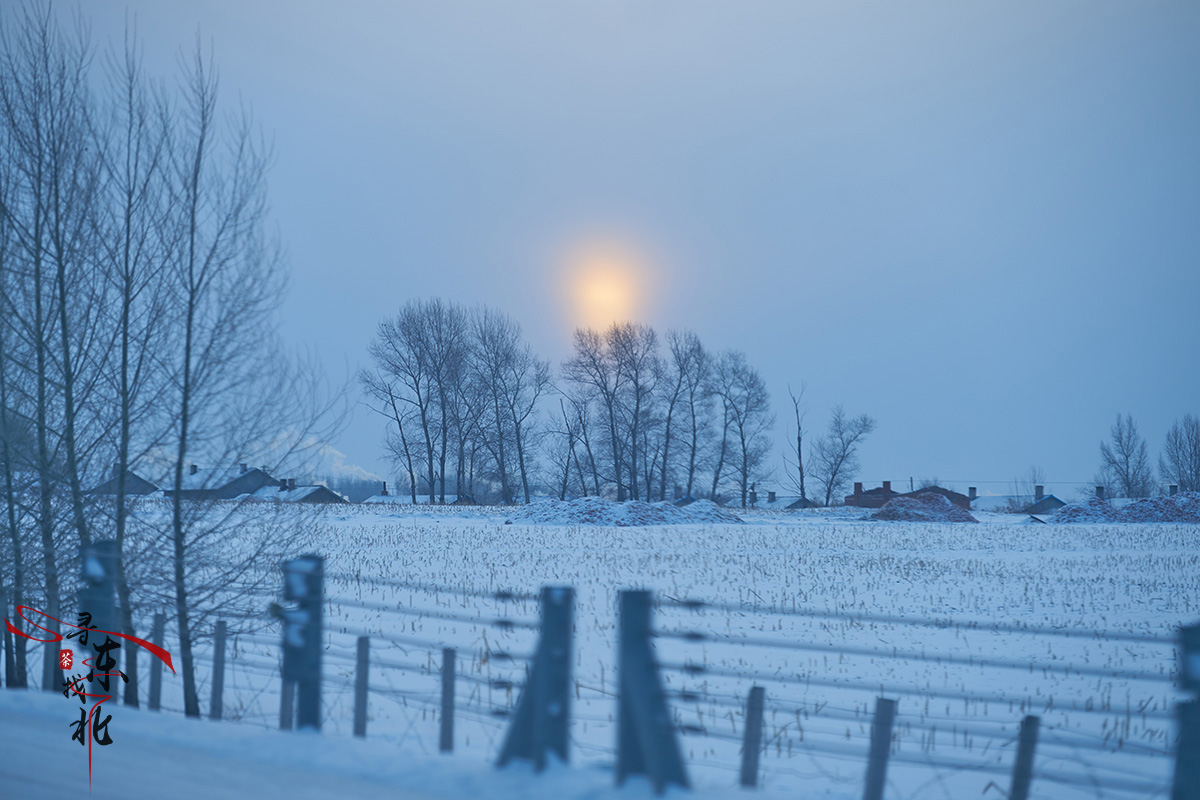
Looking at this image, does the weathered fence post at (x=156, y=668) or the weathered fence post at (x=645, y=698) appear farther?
the weathered fence post at (x=156, y=668)

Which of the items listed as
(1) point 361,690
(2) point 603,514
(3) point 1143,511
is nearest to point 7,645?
(1) point 361,690

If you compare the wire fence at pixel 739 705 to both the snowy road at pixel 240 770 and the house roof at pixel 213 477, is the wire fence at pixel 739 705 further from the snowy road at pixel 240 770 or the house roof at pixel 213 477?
the house roof at pixel 213 477

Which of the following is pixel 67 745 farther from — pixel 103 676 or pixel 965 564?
pixel 965 564

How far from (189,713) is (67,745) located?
299cm

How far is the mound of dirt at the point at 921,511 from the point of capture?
51.3 meters

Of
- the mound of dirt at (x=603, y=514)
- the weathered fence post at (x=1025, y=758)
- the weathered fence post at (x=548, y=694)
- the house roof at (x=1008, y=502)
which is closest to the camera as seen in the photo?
the weathered fence post at (x=548, y=694)

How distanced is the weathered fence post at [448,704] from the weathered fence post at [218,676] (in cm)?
255

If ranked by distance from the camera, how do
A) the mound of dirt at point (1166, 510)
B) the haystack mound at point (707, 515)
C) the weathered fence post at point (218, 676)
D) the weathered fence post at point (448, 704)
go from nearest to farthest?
the weathered fence post at point (448, 704)
the weathered fence post at point (218, 676)
the haystack mound at point (707, 515)
the mound of dirt at point (1166, 510)

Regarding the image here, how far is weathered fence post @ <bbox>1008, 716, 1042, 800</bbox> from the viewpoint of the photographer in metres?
5.00

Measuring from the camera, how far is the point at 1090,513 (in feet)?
178

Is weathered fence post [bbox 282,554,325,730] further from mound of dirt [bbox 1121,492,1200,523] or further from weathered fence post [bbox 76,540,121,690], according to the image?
mound of dirt [bbox 1121,492,1200,523]

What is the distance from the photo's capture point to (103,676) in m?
7.72

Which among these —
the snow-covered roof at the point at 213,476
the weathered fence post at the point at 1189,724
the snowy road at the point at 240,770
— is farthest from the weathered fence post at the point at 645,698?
the snow-covered roof at the point at 213,476

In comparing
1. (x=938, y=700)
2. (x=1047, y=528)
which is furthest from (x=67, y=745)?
(x=1047, y=528)
